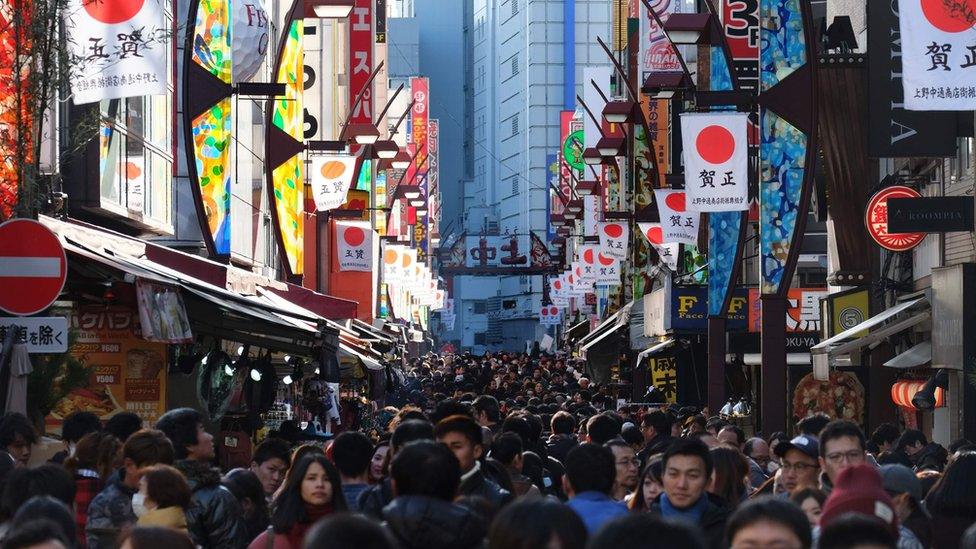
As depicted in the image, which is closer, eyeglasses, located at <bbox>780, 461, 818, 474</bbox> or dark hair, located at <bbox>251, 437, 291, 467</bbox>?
eyeglasses, located at <bbox>780, 461, 818, 474</bbox>

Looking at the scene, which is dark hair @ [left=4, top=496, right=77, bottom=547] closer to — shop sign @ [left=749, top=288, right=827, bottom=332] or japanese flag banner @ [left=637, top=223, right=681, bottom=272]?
shop sign @ [left=749, top=288, right=827, bottom=332]

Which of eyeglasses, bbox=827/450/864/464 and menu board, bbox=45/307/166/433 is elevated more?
menu board, bbox=45/307/166/433

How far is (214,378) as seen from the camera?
17.5 metres

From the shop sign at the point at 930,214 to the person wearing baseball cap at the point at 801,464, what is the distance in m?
9.73

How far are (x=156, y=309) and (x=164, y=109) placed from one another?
A: 401 inches

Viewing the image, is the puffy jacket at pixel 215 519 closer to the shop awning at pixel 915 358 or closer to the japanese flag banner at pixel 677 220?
the shop awning at pixel 915 358

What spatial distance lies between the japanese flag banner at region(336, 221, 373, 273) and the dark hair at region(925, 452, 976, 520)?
30.5 metres

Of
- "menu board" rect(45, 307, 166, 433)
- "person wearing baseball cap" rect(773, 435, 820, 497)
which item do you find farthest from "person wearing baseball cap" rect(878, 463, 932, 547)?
"menu board" rect(45, 307, 166, 433)

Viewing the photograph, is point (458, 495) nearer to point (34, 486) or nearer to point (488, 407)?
point (34, 486)

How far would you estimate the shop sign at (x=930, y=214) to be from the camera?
18422mm

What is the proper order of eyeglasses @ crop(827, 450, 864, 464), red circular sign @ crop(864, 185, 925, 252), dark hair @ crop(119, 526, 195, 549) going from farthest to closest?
red circular sign @ crop(864, 185, 925, 252), eyeglasses @ crop(827, 450, 864, 464), dark hair @ crop(119, 526, 195, 549)

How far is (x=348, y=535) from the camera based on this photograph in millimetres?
4020

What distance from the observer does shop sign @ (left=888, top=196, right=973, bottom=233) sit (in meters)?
18.4

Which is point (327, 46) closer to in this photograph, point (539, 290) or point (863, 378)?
point (863, 378)
